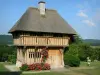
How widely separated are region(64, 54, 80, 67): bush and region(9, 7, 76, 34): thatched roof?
3997mm

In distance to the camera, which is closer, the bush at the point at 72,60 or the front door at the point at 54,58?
the front door at the point at 54,58

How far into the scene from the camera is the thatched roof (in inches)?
1388

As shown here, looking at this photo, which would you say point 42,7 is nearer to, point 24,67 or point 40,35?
point 40,35

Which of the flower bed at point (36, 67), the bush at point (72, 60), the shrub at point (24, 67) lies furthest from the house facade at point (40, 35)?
the bush at point (72, 60)

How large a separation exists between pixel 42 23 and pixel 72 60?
7515mm

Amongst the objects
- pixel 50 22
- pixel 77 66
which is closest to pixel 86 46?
pixel 77 66

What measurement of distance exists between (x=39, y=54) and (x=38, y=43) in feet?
5.42

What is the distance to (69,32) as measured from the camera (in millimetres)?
37406

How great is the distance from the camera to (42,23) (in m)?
36.5

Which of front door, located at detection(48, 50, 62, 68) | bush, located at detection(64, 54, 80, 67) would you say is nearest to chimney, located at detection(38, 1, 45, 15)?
front door, located at detection(48, 50, 62, 68)

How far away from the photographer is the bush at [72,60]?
38.7m

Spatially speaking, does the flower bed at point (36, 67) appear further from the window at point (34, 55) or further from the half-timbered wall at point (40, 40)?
the half-timbered wall at point (40, 40)

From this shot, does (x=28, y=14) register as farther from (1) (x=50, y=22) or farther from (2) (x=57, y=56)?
(2) (x=57, y=56)

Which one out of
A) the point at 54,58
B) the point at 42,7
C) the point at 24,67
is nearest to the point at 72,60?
the point at 54,58
